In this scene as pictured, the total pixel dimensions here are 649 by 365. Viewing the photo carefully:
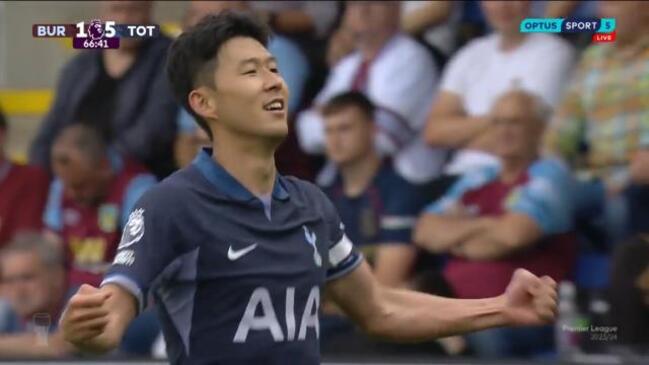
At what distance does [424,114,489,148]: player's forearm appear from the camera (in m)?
5.03

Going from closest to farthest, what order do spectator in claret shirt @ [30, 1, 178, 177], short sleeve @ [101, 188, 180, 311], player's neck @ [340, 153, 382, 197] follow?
short sleeve @ [101, 188, 180, 311], player's neck @ [340, 153, 382, 197], spectator in claret shirt @ [30, 1, 178, 177]

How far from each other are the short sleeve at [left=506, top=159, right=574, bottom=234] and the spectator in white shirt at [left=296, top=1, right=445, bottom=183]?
313mm

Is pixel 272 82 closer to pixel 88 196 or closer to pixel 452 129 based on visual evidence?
pixel 452 129

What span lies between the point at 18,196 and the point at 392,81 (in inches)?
57.0

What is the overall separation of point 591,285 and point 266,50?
97.4 inches

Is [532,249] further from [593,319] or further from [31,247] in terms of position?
[31,247]

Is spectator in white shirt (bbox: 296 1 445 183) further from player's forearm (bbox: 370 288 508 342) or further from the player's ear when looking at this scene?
the player's ear

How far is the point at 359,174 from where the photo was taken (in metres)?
5.11

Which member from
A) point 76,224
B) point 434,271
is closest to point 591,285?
point 434,271

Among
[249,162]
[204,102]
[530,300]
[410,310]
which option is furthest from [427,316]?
[204,102]

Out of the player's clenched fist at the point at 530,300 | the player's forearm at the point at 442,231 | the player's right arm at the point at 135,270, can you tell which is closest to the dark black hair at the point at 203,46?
the player's right arm at the point at 135,270

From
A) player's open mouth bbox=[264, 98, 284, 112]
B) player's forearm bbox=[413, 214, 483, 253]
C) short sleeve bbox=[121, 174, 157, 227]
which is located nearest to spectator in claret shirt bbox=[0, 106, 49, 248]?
short sleeve bbox=[121, 174, 157, 227]

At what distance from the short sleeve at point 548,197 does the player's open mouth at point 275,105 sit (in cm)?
242

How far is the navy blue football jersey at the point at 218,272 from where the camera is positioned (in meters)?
2.54
